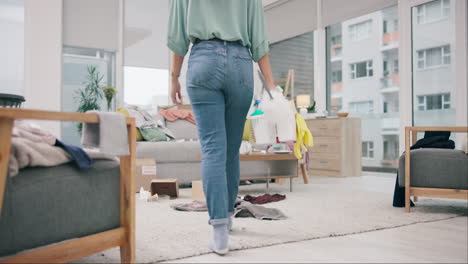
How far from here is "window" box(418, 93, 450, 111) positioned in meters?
5.00

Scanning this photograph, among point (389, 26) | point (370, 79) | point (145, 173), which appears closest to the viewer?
point (145, 173)

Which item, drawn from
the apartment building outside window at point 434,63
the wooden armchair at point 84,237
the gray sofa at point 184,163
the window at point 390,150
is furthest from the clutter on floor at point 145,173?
the window at point 390,150

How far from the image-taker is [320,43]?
689cm

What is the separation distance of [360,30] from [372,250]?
8.28m

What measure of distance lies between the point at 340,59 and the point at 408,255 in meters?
8.62

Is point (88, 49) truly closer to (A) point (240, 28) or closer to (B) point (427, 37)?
(B) point (427, 37)

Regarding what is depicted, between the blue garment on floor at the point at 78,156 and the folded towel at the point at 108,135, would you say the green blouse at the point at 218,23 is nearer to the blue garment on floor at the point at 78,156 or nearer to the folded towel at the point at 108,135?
the folded towel at the point at 108,135

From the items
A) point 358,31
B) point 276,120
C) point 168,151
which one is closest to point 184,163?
point 168,151

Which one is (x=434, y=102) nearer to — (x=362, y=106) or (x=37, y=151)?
(x=362, y=106)

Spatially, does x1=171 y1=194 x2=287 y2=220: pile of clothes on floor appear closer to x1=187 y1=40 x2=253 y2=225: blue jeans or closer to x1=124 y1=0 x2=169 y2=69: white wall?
x1=187 y1=40 x2=253 y2=225: blue jeans

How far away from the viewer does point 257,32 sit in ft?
6.39

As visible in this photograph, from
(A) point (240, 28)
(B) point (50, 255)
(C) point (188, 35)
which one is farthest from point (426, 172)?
(B) point (50, 255)

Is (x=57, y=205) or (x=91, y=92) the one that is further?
(x=91, y=92)

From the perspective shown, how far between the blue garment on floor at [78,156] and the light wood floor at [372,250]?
57 centimetres
